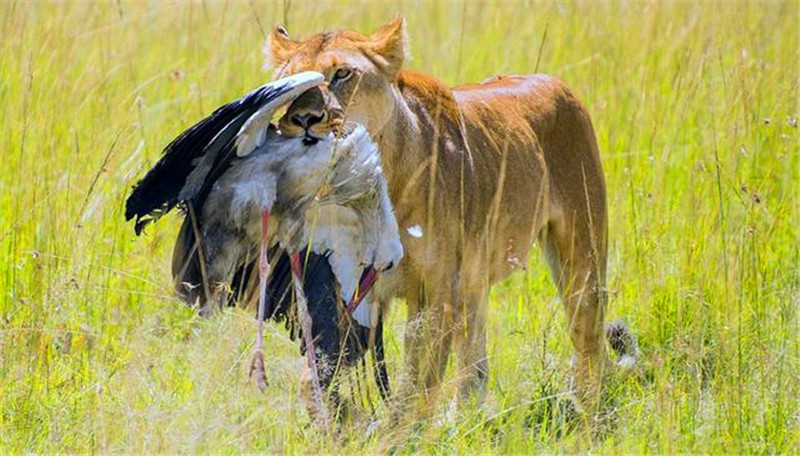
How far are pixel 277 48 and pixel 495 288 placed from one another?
1773mm

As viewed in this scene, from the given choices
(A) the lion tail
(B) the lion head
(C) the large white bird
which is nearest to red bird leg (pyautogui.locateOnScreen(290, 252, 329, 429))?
(C) the large white bird

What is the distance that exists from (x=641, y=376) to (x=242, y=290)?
156 cm

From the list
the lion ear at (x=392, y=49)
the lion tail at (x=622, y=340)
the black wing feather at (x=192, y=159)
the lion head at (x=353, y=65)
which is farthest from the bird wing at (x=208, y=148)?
the lion tail at (x=622, y=340)

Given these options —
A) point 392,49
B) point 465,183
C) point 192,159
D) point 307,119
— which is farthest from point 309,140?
point 465,183

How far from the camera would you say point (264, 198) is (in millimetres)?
4230

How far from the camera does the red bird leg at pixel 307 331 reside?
4332mm

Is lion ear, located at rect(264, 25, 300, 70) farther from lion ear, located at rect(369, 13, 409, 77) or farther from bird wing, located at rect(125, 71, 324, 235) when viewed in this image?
bird wing, located at rect(125, 71, 324, 235)

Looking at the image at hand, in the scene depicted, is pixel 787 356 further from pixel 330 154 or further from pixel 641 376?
pixel 330 154

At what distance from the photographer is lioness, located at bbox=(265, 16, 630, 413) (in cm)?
491

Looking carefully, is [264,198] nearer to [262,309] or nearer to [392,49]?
[262,309]

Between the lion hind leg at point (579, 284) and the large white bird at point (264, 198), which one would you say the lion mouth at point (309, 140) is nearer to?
the large white bird at point (264, 198)

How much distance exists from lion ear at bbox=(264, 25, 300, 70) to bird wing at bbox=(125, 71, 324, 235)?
71 cm

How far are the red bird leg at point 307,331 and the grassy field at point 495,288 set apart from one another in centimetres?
8

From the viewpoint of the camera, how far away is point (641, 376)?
548 cm
